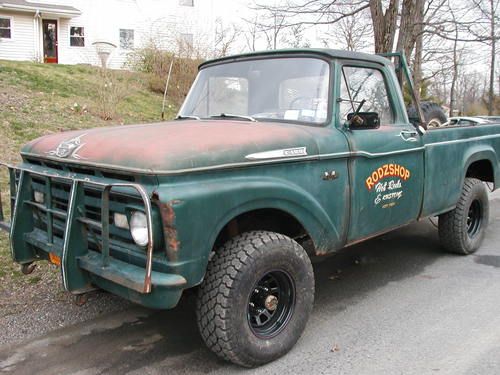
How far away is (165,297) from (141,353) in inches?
34.0

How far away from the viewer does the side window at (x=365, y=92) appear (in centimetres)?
388

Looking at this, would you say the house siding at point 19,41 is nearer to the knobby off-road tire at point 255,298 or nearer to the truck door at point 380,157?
the truck door at point 380,157

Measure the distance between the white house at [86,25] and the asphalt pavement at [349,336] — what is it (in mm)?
19196

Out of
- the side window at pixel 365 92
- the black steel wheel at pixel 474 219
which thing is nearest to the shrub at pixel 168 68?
the black steel wheel at pixel 474 219

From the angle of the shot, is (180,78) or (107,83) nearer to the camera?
(107,83)

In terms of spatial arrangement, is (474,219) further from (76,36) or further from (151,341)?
(76,36)

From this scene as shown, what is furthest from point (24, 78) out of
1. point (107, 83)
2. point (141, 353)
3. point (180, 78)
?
point (141, 353)

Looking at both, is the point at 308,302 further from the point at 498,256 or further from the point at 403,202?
the point at 498,256

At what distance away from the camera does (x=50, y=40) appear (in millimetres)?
24078

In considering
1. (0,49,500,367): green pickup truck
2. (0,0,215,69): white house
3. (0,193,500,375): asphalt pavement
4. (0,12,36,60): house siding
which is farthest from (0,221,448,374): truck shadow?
(0,12,36,60): house siding

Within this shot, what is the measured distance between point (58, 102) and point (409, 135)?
943cm

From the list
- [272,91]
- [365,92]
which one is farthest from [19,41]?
[365,92]

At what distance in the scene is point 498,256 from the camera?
535 centimetres

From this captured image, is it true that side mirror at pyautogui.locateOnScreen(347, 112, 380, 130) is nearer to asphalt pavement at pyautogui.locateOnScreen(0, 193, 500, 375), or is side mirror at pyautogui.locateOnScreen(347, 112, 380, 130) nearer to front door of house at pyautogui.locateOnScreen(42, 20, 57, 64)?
asphalt pavement at pyautogui.locateOnScreen(0, 193, 500, 375)
